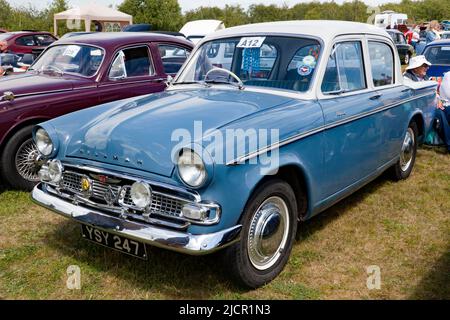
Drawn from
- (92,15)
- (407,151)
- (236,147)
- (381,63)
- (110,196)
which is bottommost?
(407,151)

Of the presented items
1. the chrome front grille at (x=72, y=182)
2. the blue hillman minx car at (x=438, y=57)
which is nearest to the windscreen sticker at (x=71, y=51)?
the chrome front grille at (x=72, y=182)

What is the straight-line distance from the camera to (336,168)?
344 cm

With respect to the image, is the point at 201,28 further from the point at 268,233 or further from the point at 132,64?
the point at 268,233

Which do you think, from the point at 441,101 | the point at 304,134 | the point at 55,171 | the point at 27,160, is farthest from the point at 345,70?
the point at 27,160

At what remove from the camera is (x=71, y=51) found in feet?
18.8

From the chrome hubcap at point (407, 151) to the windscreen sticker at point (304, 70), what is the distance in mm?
1998

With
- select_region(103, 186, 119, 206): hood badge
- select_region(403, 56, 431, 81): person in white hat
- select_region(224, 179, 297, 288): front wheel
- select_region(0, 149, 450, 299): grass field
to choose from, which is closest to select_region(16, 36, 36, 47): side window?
select_region(0, 149, 450, 299): grass field

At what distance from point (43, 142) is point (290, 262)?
6.64ft

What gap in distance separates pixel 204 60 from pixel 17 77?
2611 mm

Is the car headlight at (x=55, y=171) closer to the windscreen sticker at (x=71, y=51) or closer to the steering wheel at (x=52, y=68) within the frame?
the steering wheel at (x=52, y=68)

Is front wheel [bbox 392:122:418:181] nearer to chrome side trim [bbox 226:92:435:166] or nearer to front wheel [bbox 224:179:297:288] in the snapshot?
chrome side trim [bbox 226:92:435:166]

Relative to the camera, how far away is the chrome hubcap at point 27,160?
4773mm

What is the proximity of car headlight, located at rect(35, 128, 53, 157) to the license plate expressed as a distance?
0.65 m
